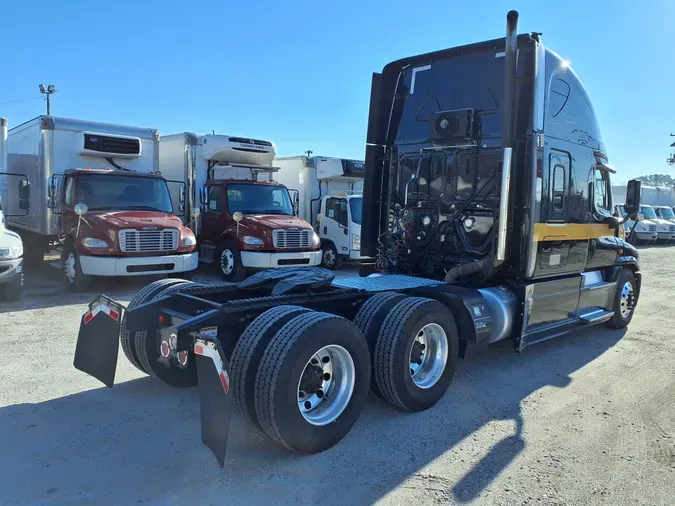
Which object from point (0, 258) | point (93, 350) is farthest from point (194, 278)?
point (93, 350)

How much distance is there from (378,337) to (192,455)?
5.44 ft

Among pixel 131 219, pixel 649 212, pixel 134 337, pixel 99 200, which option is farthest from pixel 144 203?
pixel 649 212

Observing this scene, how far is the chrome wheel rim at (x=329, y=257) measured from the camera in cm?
1455

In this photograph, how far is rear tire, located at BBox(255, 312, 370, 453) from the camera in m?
3.52

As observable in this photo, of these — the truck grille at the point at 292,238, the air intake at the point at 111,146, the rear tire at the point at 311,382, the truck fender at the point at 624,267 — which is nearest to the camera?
the rear tire at the point at 311,382

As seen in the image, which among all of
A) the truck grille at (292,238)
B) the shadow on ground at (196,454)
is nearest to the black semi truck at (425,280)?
the shadow on ground at (196,454)

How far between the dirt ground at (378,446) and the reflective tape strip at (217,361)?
635 mm

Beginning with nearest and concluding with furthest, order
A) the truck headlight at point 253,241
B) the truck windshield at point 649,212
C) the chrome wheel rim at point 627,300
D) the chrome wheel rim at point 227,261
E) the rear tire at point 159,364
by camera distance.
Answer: the rear tire at point 159,364 → the chrome wheel rim at point 627,300 → the truck headlight at point 253,241 → the chrome wheel rim at point 227,261 → the truck windshield at point 649,212

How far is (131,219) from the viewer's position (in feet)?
33.0

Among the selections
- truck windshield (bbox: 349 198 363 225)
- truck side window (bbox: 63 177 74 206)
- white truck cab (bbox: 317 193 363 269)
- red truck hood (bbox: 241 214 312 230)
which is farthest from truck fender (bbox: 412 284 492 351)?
truck windshield (bbox: 349 198 363 225)

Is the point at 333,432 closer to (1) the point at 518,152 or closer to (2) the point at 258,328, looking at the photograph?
(2) the point at 258,328

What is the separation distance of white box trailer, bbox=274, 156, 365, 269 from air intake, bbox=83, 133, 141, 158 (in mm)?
4994

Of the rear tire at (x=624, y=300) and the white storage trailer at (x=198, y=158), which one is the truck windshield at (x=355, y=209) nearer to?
the white storage trailer at (x=198, y=158)

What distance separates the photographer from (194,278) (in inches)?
488
